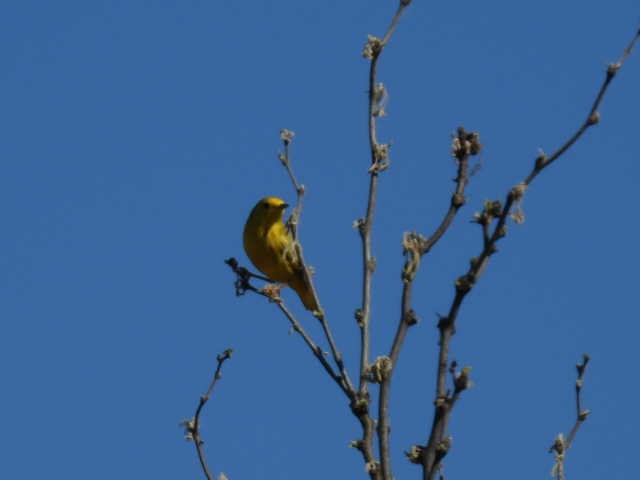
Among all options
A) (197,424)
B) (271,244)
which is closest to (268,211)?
(271,244)

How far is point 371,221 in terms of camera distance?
276 cm

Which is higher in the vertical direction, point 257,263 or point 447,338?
point 257,263

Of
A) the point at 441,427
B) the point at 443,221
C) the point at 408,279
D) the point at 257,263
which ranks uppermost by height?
the point at 257,263

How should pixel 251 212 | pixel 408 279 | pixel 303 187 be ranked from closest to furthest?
pixel 408 279
pixel 303 187
pixel 251 212

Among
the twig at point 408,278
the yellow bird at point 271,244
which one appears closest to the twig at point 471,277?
the twig at point 408,278

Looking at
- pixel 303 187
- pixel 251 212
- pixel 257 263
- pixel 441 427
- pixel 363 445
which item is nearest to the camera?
pixel 441 427

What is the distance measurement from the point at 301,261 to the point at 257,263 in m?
5.57

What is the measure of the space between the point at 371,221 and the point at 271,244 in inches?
225

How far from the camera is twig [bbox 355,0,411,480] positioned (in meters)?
2.58

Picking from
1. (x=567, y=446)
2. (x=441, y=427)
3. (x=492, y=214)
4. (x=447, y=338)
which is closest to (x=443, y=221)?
(x=492, y=214)

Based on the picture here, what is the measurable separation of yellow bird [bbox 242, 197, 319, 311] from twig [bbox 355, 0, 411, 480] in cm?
492

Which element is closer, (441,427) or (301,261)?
(441,427)

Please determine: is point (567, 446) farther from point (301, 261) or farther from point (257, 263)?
point (257, 263)

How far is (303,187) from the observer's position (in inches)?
124
